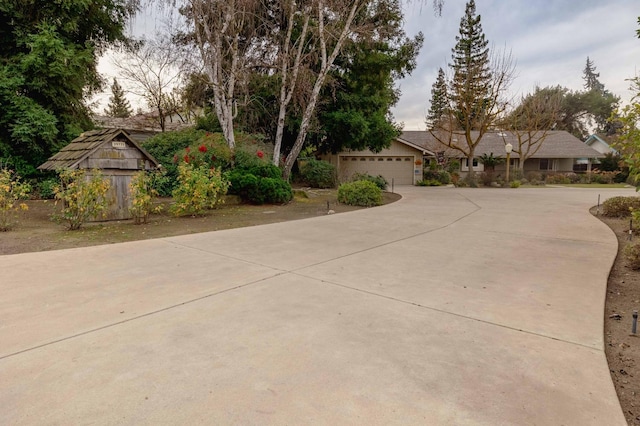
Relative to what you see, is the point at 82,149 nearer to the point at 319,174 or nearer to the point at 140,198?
the point at 140,198

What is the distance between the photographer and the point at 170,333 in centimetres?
292

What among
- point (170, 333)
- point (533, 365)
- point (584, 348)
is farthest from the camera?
point (170, 333)

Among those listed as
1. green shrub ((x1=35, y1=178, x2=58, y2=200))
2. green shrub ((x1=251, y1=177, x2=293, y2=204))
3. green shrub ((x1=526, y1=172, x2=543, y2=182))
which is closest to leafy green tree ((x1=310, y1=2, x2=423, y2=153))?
green shrub ((x1=251, y1=177, x2=293, y2=204))

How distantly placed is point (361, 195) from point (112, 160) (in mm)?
7345

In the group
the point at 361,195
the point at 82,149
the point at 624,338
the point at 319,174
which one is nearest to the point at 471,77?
the point at 319,174

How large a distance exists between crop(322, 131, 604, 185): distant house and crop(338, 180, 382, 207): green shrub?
10027 mm

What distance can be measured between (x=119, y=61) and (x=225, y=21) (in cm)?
1078

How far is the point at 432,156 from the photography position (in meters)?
28.2

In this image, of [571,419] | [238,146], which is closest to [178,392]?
[571,419]

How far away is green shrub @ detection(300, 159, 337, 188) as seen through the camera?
1944cm

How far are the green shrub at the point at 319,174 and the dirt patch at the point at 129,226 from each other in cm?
744

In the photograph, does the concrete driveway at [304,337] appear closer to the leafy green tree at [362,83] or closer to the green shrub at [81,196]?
the green shrub at [81,196]

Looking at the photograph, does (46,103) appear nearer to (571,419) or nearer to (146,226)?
(146,226)

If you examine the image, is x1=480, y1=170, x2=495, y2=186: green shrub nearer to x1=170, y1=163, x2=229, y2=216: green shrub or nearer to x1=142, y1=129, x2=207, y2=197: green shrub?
x1=142, y1=129, x2=207, y2=197: green shrub
